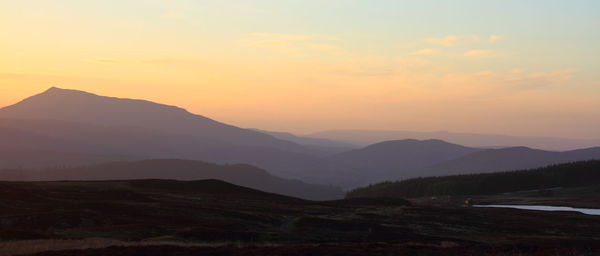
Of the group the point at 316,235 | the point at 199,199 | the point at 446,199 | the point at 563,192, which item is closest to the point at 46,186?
the point at 199,199

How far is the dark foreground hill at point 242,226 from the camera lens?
152ft

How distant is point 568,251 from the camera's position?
4488cm

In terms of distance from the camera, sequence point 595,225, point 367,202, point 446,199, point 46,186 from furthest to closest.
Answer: point 446,199, point 367,202, point 46,186, point 595,225

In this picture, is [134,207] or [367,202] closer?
[134,207]

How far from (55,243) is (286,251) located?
1911cm

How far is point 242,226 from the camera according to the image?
74750mm

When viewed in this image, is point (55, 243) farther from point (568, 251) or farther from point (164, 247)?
point (568, 251)

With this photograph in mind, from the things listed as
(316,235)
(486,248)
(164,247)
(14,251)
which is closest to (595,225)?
(316,235)

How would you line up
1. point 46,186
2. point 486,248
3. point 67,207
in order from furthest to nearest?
point 46,186, point 67,207, point 486,248

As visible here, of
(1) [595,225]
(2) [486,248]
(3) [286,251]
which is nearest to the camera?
(3) [286,251]

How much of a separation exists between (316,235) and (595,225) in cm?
4989

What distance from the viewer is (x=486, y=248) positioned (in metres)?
47.4

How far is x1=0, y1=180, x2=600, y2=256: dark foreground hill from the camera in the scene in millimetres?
46219

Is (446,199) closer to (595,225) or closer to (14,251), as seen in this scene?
(595,225)
